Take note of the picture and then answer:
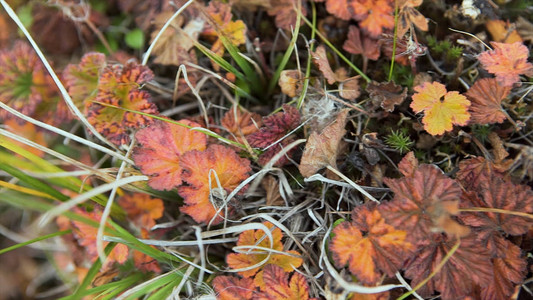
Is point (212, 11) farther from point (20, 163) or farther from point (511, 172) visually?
point (511, 172)

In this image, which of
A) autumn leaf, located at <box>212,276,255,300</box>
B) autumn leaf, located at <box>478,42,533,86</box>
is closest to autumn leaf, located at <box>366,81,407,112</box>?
autumn leaf, located at <box>478,42,533,86</box>

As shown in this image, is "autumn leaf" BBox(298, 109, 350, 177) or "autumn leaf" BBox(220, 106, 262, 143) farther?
"autumn leaf" BBox(220, 106, 262, 143)

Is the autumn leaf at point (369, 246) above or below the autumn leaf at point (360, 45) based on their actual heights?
below

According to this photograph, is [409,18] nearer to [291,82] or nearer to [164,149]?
[291,82]

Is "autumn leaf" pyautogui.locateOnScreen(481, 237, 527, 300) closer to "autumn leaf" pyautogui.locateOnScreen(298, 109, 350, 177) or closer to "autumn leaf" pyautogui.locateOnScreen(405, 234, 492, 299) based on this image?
"autumn leaf" pyautogui.locateOnScreen(405, 234, 492, 299)

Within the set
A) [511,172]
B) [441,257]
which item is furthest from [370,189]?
[511,172]

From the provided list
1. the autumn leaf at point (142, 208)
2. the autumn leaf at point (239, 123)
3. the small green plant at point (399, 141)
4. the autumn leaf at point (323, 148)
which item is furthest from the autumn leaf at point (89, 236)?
the small green plant at point (399, 141)

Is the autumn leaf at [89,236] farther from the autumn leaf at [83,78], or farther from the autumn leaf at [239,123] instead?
the autumn leaf at [239,123]

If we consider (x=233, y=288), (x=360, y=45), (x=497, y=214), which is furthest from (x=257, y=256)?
(x=360, y=45)
